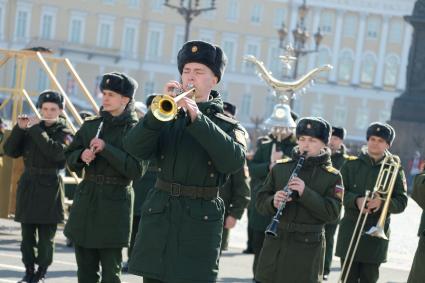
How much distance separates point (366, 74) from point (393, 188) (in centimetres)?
8357

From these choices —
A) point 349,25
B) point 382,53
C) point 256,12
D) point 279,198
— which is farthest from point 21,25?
point 279,198

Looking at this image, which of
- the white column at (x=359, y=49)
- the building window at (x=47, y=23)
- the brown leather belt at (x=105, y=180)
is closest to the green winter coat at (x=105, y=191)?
the brown leather belt at (x=105, y=180)

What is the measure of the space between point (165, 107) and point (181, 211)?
2.59 ft

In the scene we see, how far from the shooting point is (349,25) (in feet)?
305

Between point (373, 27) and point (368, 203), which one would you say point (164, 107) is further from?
point (373, 27)

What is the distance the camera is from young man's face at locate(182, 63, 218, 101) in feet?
21.4

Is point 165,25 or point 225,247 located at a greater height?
point 165,25

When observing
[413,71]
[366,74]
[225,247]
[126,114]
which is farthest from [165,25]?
[126,114]

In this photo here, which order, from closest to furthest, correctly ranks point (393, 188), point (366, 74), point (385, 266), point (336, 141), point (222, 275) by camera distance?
1. point (393, 188)
2. point (222, 275)
3. point (336, 141)
4. point (385, 266)
5. point (366, 74)

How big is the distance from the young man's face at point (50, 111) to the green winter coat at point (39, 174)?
7 cm

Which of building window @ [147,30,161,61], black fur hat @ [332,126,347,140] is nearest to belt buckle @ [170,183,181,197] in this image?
black fur hat @ [332,126,347,140]

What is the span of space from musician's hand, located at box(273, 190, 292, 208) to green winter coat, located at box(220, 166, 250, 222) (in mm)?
3459

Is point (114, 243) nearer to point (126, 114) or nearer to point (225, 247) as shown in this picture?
point (126, 114)

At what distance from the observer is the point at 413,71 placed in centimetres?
2609
